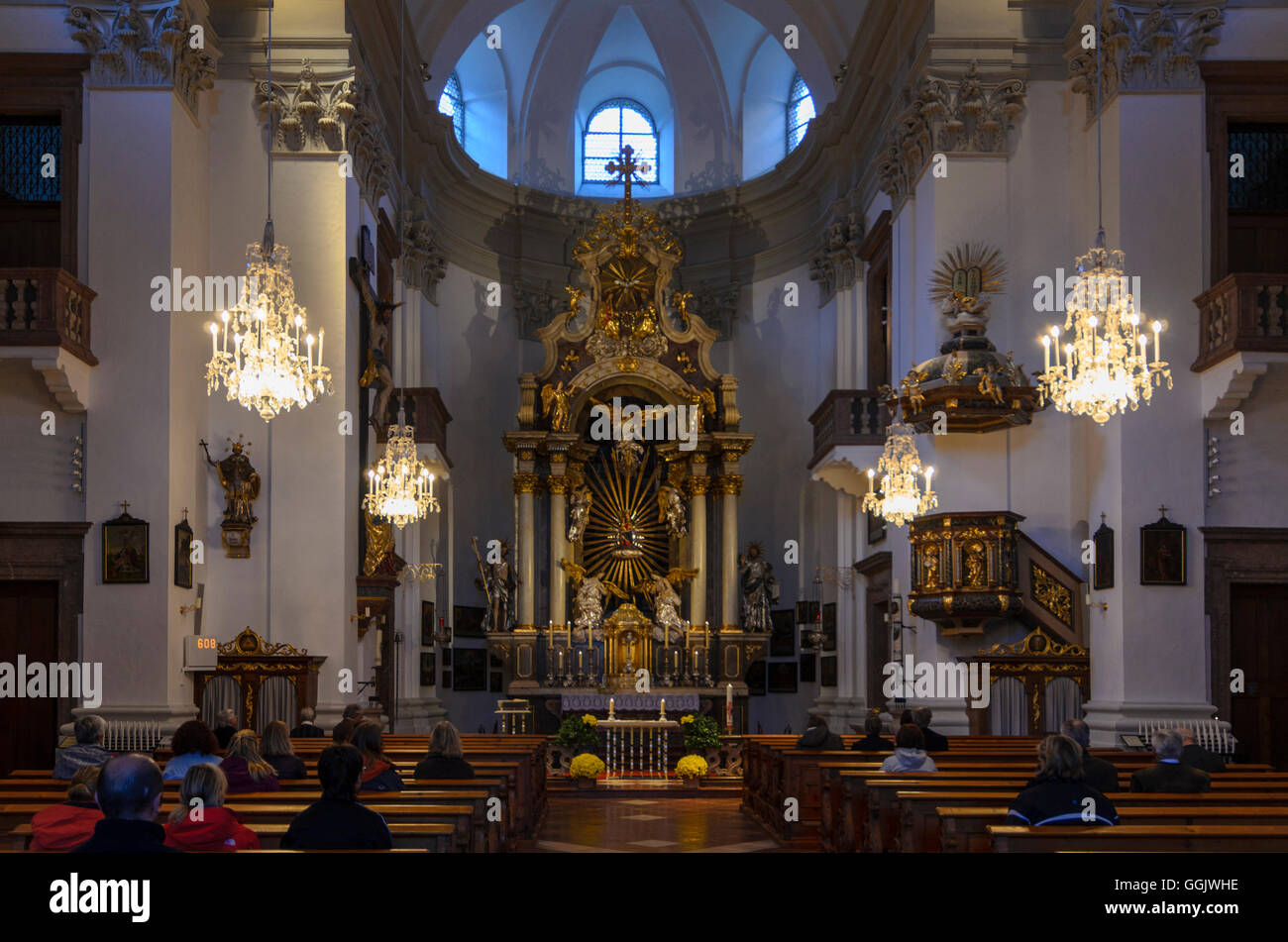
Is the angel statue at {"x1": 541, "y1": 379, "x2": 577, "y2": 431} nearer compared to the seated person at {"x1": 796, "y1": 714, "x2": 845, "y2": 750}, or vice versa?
the seated person at {"x1": 796, "y1": 714, "x2": 845, "y2": 750}

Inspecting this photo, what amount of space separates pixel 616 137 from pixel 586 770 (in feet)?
45.7

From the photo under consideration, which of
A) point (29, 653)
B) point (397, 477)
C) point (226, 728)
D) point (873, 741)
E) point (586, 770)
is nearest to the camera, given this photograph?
point (226, 728)

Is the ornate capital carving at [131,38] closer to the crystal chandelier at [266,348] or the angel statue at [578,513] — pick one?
the crystal chandelier at [266,348]

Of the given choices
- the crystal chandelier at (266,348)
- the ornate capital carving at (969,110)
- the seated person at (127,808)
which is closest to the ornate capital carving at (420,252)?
the ornate capital carving at (969,110)

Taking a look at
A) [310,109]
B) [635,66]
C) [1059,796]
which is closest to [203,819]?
[1059,796]

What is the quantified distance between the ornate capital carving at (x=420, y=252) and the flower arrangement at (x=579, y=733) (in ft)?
23.8

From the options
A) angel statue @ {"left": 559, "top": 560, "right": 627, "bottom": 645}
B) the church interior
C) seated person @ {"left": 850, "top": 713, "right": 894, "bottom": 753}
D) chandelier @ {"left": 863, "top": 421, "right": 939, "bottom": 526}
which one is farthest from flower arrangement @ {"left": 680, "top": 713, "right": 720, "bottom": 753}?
seated person @ {"left": 850, "top": 713, "right": 894, "bottom": 753}

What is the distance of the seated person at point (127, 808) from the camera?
4336mm

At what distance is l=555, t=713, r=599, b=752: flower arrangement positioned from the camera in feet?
55.0

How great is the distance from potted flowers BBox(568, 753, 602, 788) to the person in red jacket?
10.7 metres

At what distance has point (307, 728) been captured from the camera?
12.2 meters

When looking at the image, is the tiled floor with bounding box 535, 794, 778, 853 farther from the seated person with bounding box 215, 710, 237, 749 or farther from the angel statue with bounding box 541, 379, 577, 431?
the angel statue with bounding box 541, 379, 577, 431

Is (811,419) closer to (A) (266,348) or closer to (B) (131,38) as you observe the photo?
(B) (131,38)
